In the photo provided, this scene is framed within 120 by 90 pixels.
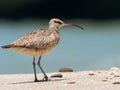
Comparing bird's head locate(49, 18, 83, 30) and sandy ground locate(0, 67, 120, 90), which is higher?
Answer: bird's head locate(49, 18, 83, 30)

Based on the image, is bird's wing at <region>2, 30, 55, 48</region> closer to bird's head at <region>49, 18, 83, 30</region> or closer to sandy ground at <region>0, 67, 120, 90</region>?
bird's head at <region>49, 18, 83, 30</region>

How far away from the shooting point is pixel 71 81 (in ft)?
53.3

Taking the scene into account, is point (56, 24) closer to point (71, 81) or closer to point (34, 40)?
point (34, 40)

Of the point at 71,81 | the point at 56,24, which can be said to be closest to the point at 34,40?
the point at 56,24

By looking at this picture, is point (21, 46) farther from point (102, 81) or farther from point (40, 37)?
point (102, 81)

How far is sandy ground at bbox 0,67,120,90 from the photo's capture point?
14867 millimetres

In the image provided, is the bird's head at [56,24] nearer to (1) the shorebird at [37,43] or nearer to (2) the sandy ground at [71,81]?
(1) the shorebird at [37,43]

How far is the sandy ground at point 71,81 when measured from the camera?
14867mm

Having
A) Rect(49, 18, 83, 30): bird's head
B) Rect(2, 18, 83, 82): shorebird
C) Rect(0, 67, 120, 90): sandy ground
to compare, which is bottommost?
Rect(0, 67, 120, 90): sandy ground

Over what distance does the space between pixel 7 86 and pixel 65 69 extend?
4.27 m

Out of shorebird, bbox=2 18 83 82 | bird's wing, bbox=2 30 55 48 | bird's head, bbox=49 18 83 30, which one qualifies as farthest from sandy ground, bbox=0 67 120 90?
bird's head, bbox=49 18 83 30

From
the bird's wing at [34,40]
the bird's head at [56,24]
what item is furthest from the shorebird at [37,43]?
the bird's head at [56,24]

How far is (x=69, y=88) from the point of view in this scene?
576 inches

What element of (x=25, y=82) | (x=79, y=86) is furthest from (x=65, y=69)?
(x=79, y=86)
